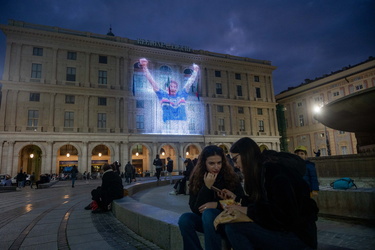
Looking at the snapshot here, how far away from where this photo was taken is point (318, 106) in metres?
31.7

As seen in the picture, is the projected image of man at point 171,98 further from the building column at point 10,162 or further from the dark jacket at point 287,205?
the dark jacket at point 287,205

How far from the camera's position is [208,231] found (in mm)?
2246

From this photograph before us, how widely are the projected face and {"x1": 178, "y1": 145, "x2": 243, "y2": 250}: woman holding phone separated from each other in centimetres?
3169

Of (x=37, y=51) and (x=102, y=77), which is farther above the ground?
(x=37, y=51)

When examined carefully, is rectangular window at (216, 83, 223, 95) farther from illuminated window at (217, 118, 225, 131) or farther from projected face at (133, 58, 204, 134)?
illuminated window at (217, 118, 225, 131)

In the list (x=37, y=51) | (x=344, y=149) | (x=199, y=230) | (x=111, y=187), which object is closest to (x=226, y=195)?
(x=199, y=230)

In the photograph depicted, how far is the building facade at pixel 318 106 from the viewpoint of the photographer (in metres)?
35.3

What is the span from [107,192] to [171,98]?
29.2 m

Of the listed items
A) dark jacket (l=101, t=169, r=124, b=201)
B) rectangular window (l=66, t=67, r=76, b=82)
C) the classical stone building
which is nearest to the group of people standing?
dark jacket (l=101, t=169, r=124, b=201)

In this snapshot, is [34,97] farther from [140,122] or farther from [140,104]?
[140,122]

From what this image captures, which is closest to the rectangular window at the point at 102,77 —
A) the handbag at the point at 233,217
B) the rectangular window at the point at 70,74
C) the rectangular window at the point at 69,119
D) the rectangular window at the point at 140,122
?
the rectangular window at the point at 70,74

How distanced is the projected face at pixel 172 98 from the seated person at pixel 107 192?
2753cm

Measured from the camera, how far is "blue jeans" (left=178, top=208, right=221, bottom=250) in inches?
86.8

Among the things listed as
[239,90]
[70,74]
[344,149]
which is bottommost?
[344,149]
